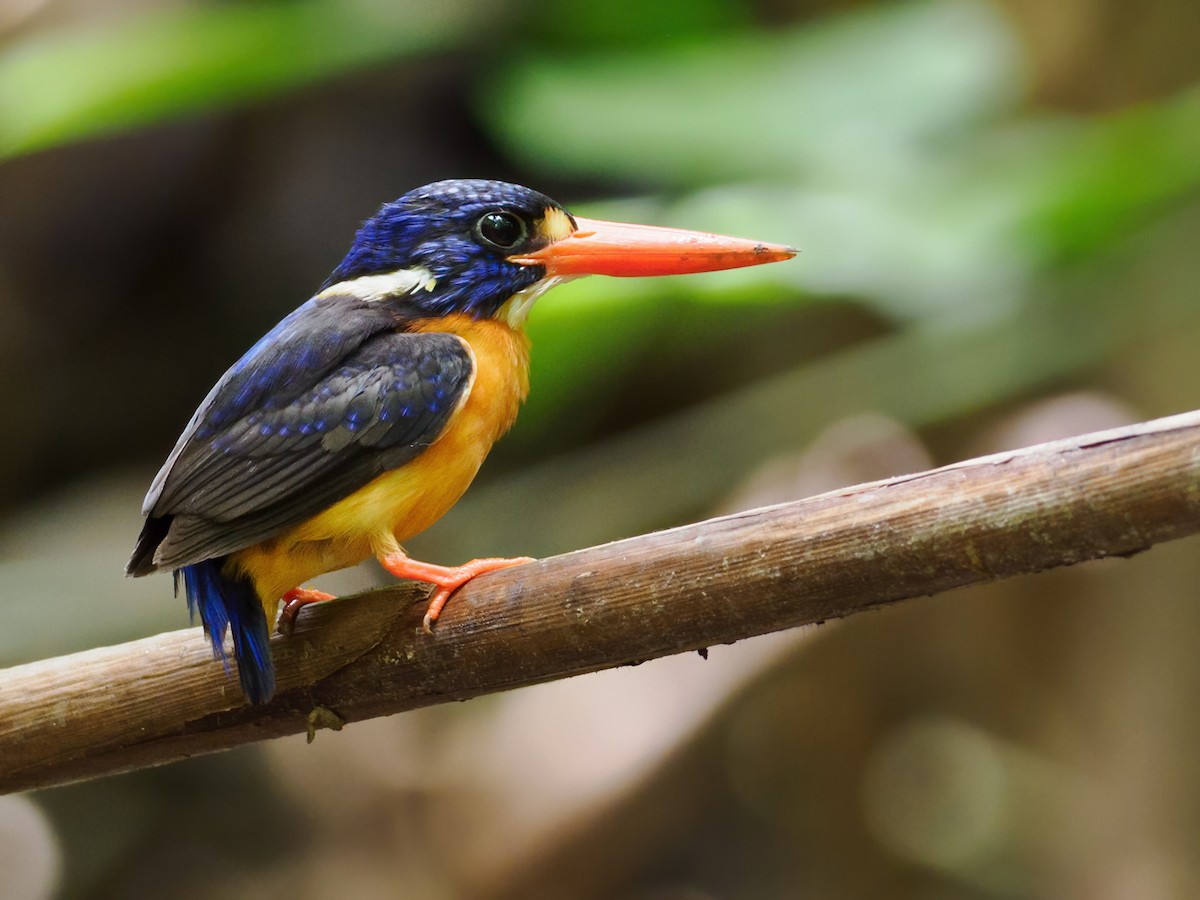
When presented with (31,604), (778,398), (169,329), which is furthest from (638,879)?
(169,329)

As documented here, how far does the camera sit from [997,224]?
9.65 feet

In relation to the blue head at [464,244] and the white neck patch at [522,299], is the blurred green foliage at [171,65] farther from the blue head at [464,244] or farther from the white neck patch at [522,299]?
the white neck patch at [522,299]

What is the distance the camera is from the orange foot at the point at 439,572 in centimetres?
179

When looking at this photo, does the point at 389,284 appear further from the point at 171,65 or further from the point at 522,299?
the point at 171,65

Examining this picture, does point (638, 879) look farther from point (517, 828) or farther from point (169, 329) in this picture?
point (169, 329)

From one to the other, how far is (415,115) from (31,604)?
2461mm

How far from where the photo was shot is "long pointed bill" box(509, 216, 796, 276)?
1995mm

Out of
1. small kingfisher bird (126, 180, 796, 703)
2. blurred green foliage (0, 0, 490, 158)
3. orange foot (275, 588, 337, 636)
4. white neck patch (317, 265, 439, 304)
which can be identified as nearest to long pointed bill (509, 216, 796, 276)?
small kingfisher bird (126, 180, 796, 703)

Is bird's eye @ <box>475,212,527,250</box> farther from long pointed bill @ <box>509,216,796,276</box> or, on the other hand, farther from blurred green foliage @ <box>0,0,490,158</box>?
blurred green foliage @ <box>0,0,490,158</box>

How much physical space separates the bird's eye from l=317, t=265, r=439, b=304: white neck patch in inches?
4.6

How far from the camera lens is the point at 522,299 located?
87.5 inches

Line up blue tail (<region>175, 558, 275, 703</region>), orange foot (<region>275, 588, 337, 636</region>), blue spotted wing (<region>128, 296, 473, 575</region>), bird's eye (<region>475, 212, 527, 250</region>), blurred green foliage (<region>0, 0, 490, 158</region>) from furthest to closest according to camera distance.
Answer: blurred green foliage (<region>0, 0, 490, 158</region>), bird's eye (<region>475, 212, 527, 250</region>), orange foot (<region>275, 588, 337, 636</region>), blue spotted wing (<region>128, 296, 473, 575</region>), blue tail (<region>175, 558, 275, 703</region>)

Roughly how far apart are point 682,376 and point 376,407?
3.15 metres

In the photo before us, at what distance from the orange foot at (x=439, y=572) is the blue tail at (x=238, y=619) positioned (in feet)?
0.68
